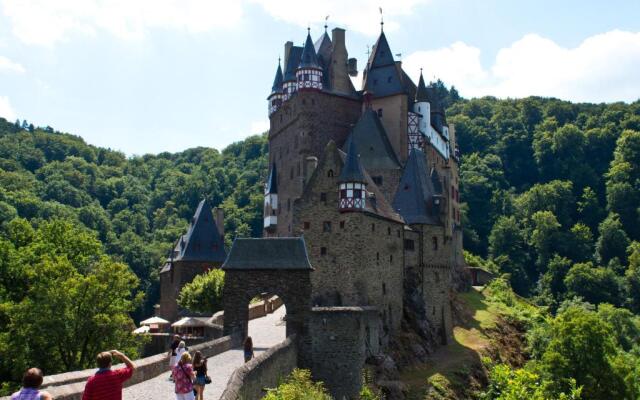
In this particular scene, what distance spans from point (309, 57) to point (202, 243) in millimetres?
17898

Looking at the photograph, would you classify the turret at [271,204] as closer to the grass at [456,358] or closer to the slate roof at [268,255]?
the grass at [456,358]

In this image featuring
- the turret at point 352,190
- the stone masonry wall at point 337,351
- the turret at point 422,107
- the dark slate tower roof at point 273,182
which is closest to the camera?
the stone masonry wall at point 337,351

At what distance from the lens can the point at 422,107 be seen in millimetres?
60094

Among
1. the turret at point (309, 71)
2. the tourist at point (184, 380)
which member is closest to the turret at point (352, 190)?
the turret at point (309, 71)

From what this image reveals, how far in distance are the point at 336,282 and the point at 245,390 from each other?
2051cm

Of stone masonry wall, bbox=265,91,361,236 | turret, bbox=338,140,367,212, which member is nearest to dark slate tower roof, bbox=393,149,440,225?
turret, bbox=338,140,367,212

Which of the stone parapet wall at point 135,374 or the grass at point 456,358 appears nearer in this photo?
the stone parapet wall at point 135,374

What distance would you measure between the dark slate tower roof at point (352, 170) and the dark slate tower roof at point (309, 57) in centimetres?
1974

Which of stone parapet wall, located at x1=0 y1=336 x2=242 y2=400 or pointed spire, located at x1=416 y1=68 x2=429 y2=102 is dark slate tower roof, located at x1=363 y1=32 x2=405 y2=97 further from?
stone parapet wall, located at x1=0 y1=336 x2=242 y2=400

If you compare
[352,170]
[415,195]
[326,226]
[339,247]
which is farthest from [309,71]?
[339,247]

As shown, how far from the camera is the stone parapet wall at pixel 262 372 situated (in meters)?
18.5

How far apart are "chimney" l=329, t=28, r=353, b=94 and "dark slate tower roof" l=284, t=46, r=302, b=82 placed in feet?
12.6

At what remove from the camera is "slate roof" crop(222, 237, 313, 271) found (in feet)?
106

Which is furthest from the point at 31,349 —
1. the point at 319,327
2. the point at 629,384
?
the point at 629,384
